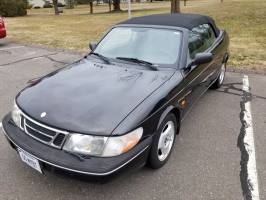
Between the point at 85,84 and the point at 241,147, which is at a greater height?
the point at 85,84

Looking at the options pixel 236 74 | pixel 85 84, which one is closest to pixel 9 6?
pixel 236 74

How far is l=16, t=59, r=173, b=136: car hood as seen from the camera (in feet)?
8.52

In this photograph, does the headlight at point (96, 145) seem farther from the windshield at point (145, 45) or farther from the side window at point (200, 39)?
the side window at point (200, 39)

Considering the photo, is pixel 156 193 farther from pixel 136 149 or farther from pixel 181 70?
pixel 181 70

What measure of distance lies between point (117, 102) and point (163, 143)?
2.40 ft

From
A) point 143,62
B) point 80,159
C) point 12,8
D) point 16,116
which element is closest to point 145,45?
point 143,62

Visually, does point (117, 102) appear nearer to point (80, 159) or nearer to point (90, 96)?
point (90, 96)

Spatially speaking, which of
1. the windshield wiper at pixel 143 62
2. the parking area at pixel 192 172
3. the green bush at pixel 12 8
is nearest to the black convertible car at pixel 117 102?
the windshield wiper at pixel 143 62

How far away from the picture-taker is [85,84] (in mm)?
3232

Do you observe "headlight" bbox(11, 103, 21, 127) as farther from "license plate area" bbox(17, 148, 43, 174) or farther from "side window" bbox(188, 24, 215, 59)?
"side window" bbox(188, 24, 215, 59)

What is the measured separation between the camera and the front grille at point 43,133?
2.56 metres

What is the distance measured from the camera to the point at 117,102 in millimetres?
2834

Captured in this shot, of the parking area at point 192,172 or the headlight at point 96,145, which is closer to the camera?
the headlight at point 96,145

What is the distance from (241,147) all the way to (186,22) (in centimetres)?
191
